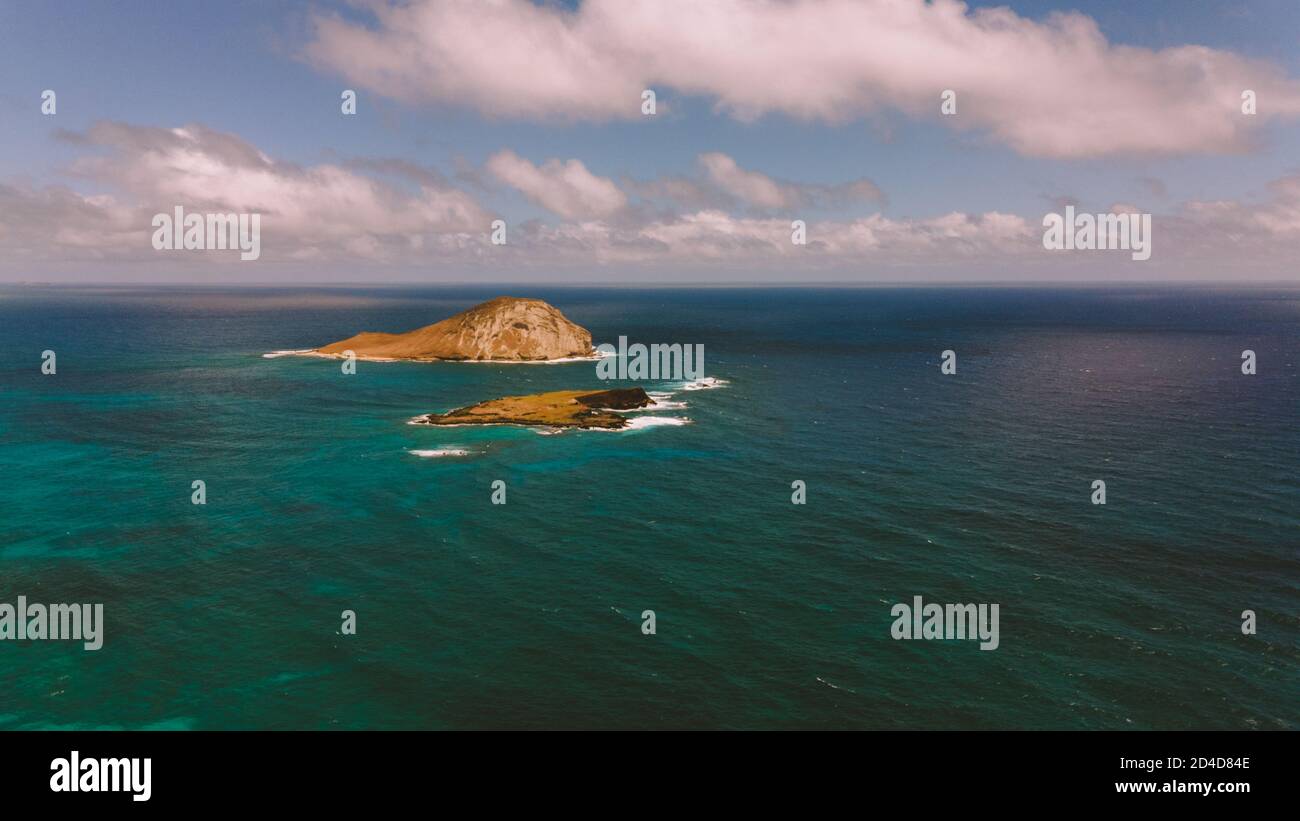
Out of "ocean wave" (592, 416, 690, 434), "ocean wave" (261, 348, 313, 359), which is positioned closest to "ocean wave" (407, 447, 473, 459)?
"ocean wave" (592, 416, 690, 434)

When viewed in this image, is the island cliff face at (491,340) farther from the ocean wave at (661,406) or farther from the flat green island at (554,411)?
the ocean wave at (661,406)

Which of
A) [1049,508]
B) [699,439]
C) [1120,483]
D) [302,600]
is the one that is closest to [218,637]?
[302,600]

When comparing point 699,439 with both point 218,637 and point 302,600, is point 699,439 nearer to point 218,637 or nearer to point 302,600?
point 302,600

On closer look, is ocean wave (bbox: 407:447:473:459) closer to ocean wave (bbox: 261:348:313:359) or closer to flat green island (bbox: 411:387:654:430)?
flat green island (bbox: 411:387:654:430)

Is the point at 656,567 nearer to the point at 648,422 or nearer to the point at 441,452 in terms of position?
the point at 441,452

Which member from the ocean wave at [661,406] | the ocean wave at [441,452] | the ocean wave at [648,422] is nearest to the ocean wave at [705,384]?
the ocean wave at [661,406]
